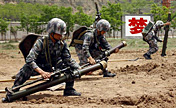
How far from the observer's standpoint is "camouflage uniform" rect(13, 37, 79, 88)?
5102 millimetres

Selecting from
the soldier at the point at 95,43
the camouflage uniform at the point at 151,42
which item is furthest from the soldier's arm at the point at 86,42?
the camouflage uniform at the point at 151,42

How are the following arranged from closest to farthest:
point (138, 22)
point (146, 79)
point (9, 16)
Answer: point (146, 79)
point (138, 22)
point (9, 16)

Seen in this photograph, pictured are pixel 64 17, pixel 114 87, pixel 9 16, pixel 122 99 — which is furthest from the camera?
pixel 9 16

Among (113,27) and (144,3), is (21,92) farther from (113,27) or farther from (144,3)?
(144,3)

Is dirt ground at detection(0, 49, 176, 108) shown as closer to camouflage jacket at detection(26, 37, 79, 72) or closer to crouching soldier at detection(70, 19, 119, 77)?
camouflage jacket at detection(26, 37, 79, 72)

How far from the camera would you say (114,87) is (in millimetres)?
6488

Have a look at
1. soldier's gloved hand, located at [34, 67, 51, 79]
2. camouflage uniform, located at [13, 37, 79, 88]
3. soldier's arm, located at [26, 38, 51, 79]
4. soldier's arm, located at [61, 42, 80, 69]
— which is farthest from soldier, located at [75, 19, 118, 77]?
soldier's gloved hand, located at [34, 67, 51, 79]

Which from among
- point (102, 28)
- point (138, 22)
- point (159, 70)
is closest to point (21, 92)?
point (102, 28)

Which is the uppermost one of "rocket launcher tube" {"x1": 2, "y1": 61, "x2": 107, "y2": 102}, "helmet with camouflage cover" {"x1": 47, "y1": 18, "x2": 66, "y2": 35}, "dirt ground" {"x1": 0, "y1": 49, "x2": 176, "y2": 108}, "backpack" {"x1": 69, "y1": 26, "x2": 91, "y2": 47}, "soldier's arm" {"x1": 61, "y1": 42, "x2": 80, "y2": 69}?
"helmet with camouflage cover" {"x1": 47, "y1": 18, "x2": 66, "y2": 35}

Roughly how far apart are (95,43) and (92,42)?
0.76 ft

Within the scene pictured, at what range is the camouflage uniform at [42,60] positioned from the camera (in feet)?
16.7

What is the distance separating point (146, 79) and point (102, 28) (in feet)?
6.02

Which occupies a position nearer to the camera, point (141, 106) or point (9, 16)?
point (141, 106)

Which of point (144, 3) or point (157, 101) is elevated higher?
point (144, 3)
